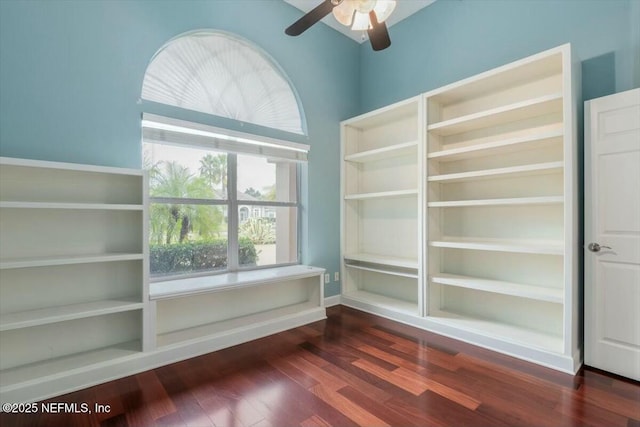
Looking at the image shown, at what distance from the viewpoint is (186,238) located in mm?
2836

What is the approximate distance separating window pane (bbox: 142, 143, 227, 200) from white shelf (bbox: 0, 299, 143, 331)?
965 mm

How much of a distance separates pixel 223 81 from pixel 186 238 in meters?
1.63

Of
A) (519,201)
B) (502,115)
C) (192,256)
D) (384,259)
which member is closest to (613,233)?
(519,201)

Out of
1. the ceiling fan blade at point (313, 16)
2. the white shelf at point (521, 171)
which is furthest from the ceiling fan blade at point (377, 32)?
the white shelf at point (521, 171)

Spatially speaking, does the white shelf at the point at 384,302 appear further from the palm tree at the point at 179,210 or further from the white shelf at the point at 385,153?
the palm tree at the point at 179,210

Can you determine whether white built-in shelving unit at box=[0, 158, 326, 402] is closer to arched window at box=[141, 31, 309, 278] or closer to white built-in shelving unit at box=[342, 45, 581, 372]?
arched window at box=[141, 31, 309, 278]

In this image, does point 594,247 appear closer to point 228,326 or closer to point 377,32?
point 377,32

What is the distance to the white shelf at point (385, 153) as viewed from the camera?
10.6 ft

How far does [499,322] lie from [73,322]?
11.9 ft

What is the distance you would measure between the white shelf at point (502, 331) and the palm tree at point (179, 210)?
2.47m

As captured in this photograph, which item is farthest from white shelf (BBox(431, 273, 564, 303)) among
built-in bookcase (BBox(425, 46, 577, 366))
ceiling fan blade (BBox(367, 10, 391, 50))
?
ceiling fan blade (BBox(367, 10, 391, 50))

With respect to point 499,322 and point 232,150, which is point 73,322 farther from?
point 499,322

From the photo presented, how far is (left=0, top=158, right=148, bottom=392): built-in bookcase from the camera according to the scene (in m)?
1.94

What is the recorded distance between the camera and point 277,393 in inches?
76.5
